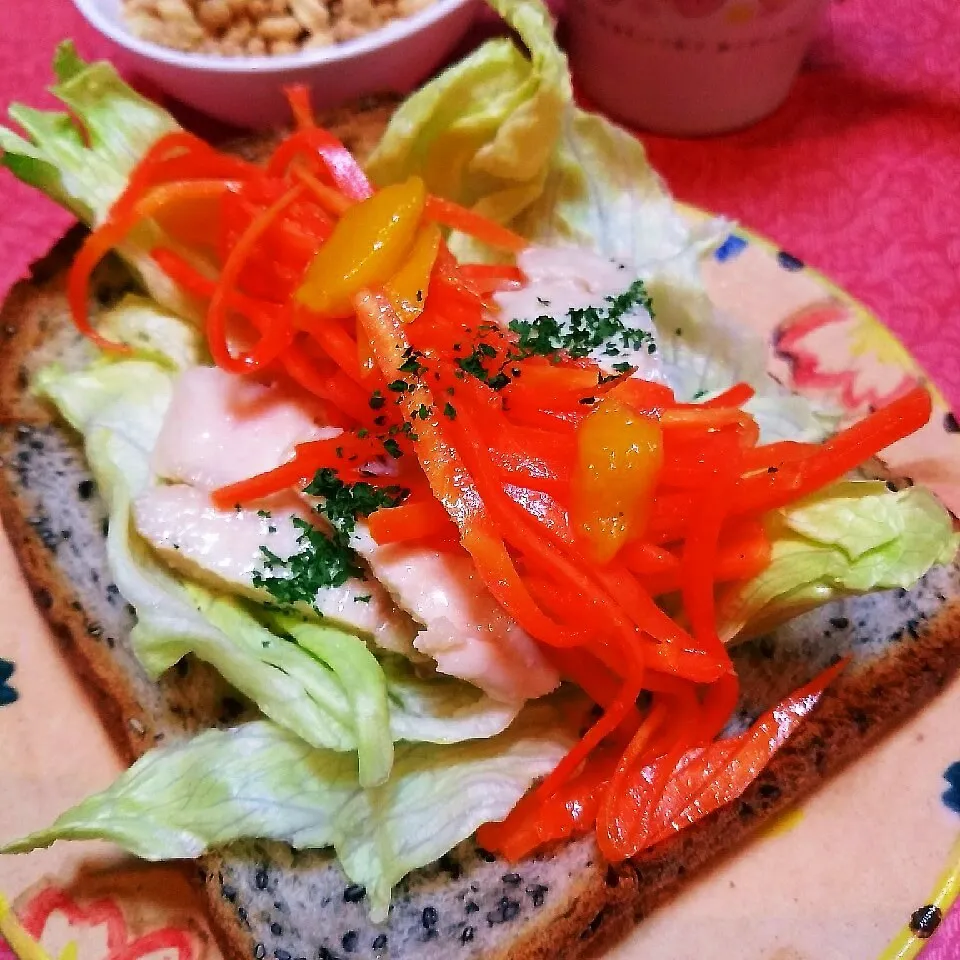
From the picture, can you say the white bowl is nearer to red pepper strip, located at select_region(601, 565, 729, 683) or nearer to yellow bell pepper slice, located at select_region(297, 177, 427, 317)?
yellow bell pepper slice, located at select_region(297, 177, 427, 317)

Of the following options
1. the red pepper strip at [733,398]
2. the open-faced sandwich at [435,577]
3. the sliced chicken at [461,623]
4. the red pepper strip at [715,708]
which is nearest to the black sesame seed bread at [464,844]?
the open-faced sandwich at [435,577]

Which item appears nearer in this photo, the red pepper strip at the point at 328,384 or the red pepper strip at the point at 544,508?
the red pepper strip at the point at 544,508

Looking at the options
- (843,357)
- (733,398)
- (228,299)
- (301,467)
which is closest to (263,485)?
(301,467)

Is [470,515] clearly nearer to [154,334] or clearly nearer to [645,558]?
[645,558]

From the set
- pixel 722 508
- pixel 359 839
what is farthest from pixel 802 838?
pixel 359 839

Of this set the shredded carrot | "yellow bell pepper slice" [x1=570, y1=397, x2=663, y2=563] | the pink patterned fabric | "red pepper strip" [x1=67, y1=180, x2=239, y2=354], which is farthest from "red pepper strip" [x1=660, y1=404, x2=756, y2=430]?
the pink patterned fabric

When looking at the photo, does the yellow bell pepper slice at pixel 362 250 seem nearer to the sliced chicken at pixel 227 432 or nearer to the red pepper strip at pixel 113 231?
the sliced chicken at pixel 227 432
